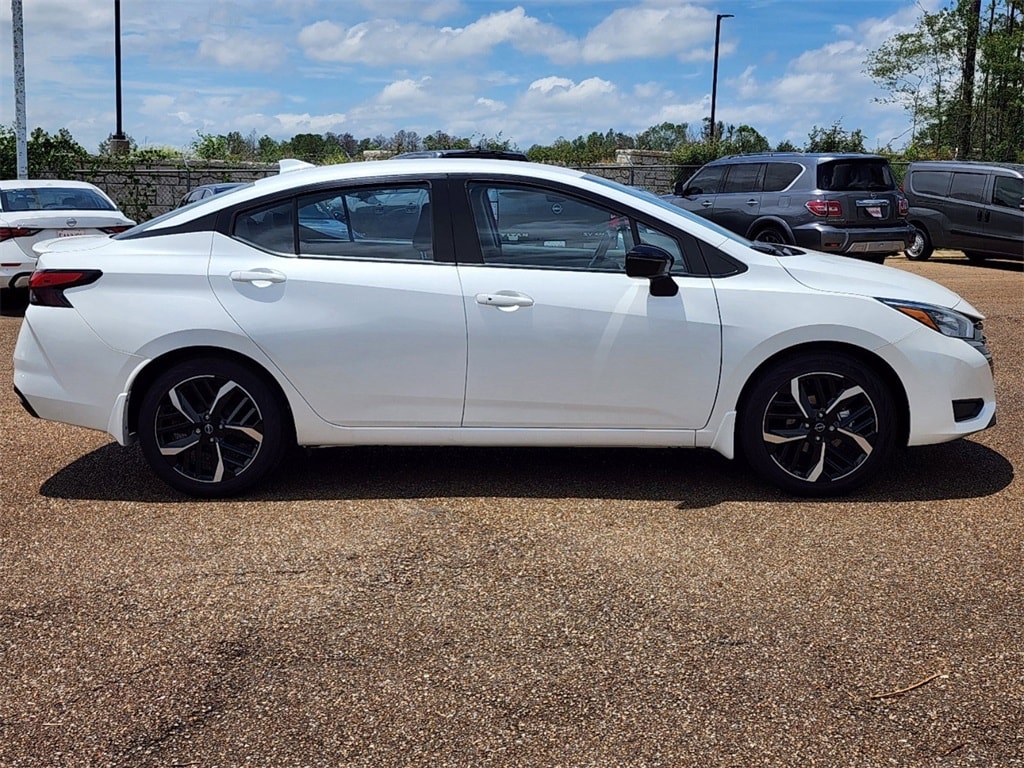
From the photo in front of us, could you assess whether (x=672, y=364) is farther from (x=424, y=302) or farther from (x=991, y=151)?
(x=991, y=151)

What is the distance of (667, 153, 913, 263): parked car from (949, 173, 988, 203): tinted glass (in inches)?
125

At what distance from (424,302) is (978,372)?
8.62 feet

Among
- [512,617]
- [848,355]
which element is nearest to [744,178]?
[848,355]

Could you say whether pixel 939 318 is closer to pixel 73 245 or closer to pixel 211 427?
pixel 211 427

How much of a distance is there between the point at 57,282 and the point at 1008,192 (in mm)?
16719

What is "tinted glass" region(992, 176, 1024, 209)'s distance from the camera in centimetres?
1788

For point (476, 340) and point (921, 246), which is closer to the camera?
point (476, 340)

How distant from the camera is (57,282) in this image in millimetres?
5168

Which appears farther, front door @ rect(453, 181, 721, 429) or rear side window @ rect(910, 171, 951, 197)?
rear side window @ rect(910, 171, 951, 197)

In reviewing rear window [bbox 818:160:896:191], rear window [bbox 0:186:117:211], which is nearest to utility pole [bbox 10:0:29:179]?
rear window [bbox 0:186:117:211]

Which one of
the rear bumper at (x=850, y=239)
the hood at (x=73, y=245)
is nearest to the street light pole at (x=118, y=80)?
the rear bumper at (x=850, y=239)

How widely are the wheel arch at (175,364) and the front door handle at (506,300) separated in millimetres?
1031

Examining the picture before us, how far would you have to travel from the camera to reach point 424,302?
5.05 meters

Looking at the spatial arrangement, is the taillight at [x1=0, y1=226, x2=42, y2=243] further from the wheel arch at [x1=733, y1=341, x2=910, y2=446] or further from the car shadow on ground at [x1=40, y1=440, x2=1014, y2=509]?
the wheel arch at [x1=733, y1=341, x2=910, y2=446]
